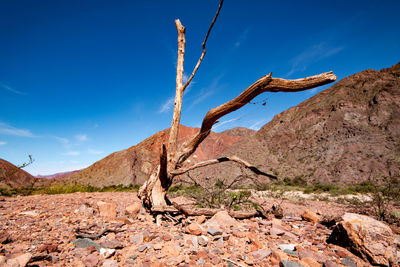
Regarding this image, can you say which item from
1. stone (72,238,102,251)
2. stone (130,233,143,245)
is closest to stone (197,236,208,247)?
stone (130,233,143,245)

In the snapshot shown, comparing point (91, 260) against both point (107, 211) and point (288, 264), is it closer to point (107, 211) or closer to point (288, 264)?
point (107, 211)

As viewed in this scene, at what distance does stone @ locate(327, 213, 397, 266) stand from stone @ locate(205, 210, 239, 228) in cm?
143

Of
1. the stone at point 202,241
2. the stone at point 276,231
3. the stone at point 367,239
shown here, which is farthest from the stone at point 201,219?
the stone at point 367,239

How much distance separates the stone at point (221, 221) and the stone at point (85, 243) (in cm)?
161

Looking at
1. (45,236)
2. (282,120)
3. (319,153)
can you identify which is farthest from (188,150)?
(282,120)

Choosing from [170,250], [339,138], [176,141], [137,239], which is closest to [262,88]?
[176,141]

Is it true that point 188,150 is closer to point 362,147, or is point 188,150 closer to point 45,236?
point 45,236

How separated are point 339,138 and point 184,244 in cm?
3033

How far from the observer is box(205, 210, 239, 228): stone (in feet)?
9.73

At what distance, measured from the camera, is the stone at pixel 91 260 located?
188 centimetres

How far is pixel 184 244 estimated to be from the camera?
7.77ft

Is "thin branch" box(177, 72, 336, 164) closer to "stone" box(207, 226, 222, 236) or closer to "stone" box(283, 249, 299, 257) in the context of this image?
"stone" box(207, 226, 222, 236)

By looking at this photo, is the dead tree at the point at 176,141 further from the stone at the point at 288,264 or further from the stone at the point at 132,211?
the stone at the point at 288,264

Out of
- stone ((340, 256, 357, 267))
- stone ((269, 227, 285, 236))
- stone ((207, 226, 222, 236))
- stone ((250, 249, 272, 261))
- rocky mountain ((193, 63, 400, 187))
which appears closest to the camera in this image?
stone ((340, 256, 357, 267))
